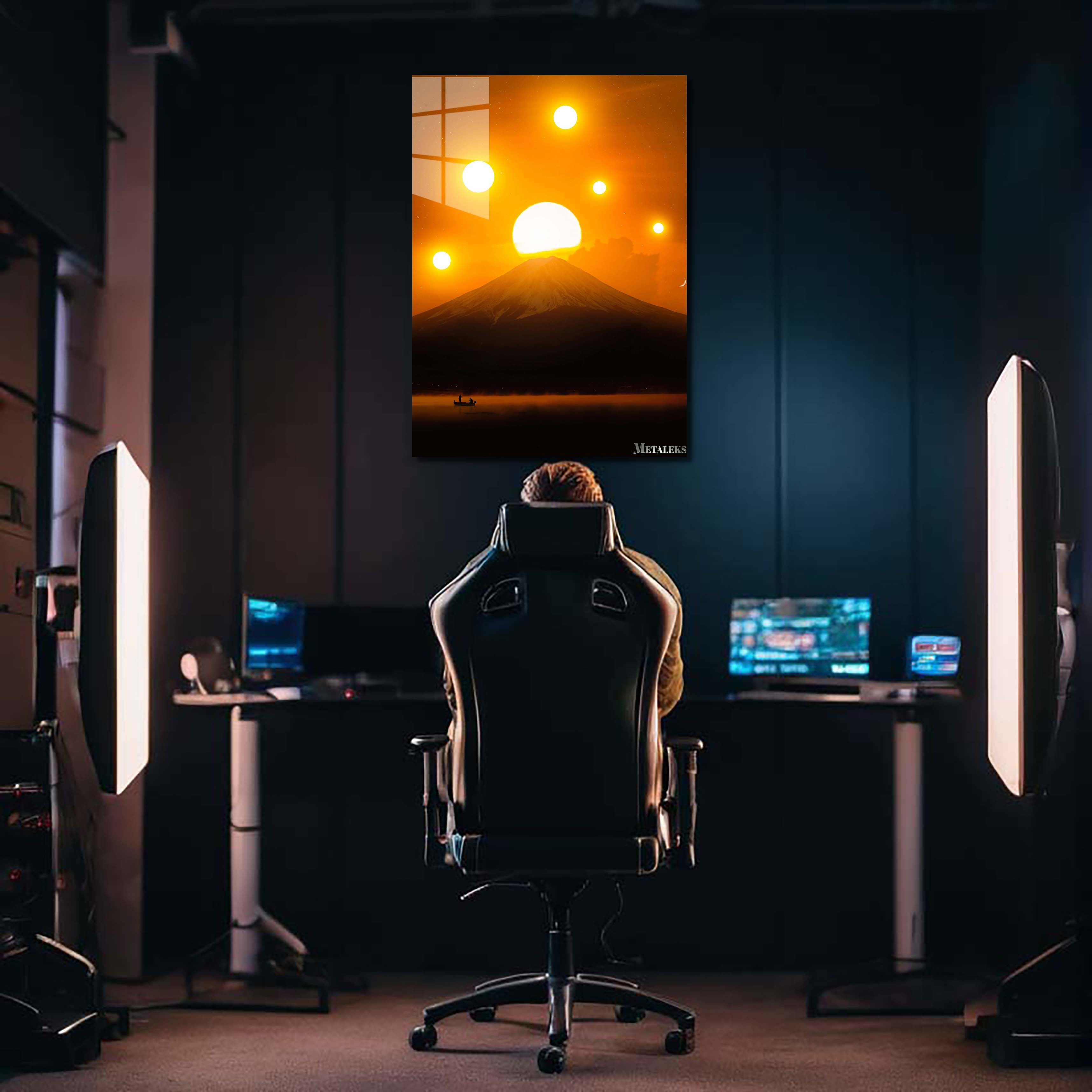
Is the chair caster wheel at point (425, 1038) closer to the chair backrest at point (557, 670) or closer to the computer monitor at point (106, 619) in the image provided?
the chair backrest at point (557, 670)

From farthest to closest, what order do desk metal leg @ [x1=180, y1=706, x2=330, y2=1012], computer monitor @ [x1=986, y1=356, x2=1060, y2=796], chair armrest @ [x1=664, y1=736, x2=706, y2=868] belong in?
1. desk metal leg @ [x1=180, y1=706, x2=330, y2=1012]
2. chair armrest @ [x1=664, y1=736, x2=706, y2=868]
3. computer monitor @ [x1=986, y1=356, x2=1060, y2=796]

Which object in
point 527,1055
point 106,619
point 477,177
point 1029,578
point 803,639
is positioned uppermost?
point 477,177

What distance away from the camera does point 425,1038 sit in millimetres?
3916

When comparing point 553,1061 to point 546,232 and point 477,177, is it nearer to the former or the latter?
point 546,232

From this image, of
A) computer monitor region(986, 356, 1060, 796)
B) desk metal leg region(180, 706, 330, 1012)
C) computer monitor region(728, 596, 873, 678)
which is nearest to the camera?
computer monitor region(986, 356, 1060, 796)

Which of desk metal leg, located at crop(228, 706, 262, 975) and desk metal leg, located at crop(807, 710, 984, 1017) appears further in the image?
desk metal leg, located at crop(228, 706, 262, 975)

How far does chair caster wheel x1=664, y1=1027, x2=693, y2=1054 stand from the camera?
3.88 meters

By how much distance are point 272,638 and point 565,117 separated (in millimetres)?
2268

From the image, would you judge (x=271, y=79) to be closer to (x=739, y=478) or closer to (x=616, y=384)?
(x=616, y=384)

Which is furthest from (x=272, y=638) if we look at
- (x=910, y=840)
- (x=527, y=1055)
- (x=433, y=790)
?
(x=910, y=840)

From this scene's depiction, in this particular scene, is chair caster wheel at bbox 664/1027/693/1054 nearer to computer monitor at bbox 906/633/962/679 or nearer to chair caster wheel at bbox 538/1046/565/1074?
chair caster wheel at bbox 538/1046/565/1074

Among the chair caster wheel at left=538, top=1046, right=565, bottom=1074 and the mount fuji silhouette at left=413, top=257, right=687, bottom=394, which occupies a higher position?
the mount fuji silhouette at left=413, top=257, right=687, bottom=394

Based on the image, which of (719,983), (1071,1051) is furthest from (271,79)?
(1071,1051)

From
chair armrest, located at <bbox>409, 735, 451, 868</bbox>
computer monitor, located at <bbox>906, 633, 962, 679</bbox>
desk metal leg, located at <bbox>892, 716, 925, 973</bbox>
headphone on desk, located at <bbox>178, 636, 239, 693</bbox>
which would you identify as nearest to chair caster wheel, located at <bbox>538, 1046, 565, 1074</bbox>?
chair armrest, located at <bbox>409, 735, 451, 868</bbox>
